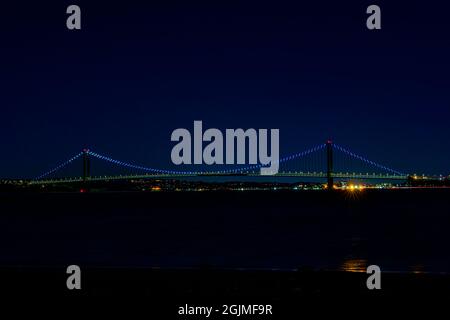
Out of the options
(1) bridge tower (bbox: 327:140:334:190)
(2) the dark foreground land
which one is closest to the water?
(2) the dark foreground land

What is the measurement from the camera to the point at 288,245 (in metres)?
20.9

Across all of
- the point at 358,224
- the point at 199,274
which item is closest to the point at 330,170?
the point at 358,224

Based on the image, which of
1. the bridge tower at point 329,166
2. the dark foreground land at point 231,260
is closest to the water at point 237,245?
the dark foreground land at point 231,260

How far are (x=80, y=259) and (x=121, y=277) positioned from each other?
923 cm

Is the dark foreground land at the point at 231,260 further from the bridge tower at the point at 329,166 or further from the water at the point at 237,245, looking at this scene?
the bridge tower at the point at 329,166

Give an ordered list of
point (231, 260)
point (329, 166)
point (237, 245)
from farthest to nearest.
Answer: point (329, 166), point (237, 245), point (231, 260)

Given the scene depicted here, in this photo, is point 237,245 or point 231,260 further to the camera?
point 237,245

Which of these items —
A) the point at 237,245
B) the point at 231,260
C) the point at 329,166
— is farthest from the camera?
the point at 329,166

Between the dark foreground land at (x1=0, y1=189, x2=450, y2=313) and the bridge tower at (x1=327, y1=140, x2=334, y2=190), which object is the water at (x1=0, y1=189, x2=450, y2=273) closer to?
the dark foreground land at (x1=0, y1=189, x2=450, y2=313)

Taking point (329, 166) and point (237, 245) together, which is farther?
point (329, 166)

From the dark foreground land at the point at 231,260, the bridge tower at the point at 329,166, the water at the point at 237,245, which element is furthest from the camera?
the bridge tower at the point at 329,166

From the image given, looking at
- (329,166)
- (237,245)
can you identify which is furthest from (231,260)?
(329,166)

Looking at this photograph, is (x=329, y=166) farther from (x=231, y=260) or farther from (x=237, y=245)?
(x=231, y=260)
